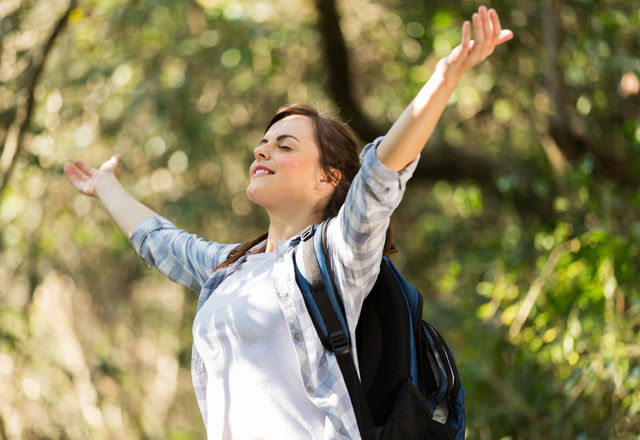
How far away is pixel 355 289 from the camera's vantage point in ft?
5.68

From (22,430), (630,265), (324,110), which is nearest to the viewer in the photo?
(324,110)

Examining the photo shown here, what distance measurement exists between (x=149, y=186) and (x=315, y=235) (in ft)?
15.6

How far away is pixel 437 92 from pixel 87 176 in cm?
139

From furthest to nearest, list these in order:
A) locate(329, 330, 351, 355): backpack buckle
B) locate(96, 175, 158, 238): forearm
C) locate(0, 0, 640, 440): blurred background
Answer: locate(0, 0, 640, 440): blurred background
locate(96, 175, 158, 238): forearm
locate(329, 330, 351, 355): backpack buckle

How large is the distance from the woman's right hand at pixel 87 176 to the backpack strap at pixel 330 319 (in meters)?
0.98

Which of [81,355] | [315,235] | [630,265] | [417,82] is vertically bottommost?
[81,355]

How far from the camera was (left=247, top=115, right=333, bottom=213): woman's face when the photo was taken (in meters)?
2.03

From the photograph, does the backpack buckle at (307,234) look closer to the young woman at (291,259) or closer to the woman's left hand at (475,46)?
the young woman at (291,259)

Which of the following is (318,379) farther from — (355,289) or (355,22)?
(355,22)

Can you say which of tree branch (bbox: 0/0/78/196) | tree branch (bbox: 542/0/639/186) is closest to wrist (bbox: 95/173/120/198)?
tree branch (bbox: 0/0/78/196)

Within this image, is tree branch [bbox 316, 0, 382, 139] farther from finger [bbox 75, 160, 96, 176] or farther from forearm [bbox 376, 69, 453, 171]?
forearm [bbox 376, 69, 453, 171]

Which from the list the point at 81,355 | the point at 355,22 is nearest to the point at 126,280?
the point at 81,355

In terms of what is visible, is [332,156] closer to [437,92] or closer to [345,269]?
[345,269]

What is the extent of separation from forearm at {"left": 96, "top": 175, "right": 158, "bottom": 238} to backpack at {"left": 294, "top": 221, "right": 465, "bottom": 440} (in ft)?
2.30
